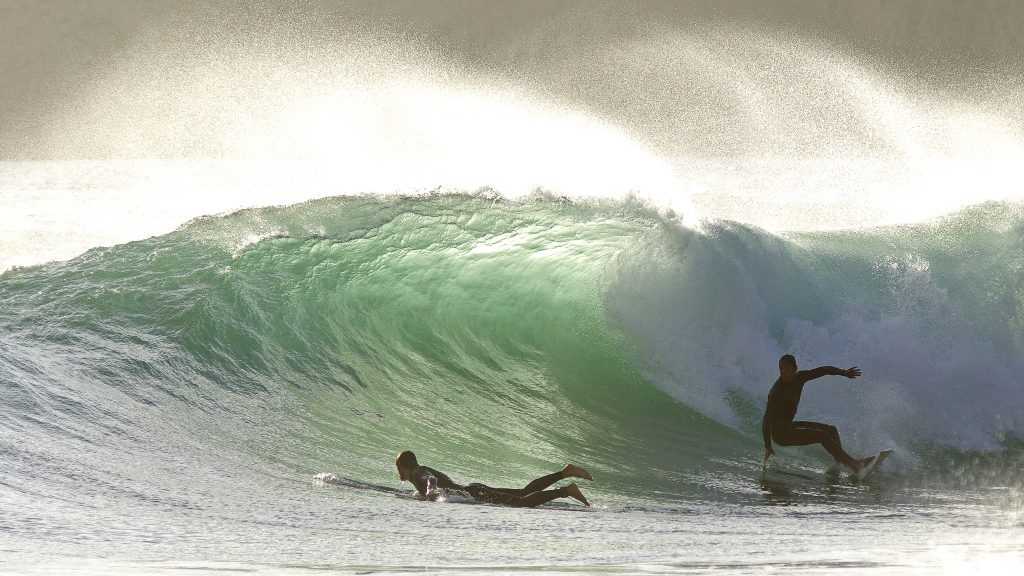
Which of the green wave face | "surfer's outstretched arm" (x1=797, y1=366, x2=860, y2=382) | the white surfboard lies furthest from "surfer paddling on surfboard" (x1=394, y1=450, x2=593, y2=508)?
the white surfboard

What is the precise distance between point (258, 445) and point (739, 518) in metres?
2.95

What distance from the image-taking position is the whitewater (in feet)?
15.1

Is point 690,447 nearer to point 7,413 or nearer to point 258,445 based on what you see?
point 258,445

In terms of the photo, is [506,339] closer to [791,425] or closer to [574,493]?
[791,425]

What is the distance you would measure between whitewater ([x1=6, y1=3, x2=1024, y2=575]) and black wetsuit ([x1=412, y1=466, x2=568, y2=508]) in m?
0.09

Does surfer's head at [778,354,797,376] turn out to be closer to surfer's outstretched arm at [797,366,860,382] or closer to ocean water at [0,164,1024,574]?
surfer's outstretched arm at [797,366,860,382]

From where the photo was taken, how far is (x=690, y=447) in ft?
23.5

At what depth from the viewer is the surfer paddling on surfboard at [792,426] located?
6516 mm

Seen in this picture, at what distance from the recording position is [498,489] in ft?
17.8

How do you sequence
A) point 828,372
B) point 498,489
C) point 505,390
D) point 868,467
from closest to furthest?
1. point 498,489
2. point 828,372
3. point 868,467
4. point 505,390

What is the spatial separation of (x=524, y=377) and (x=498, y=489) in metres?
2.86

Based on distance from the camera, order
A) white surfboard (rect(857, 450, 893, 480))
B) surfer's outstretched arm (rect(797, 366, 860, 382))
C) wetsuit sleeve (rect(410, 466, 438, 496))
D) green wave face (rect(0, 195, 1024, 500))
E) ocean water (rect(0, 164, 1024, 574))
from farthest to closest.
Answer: green wave face (rect(0, 195, 1024, 500)) < white surfboard (rect(857, 450, 893, 480)) < surfer's outstretched arm (rect(797, 366, 860, 382)) < wetsuit sleeve (rect(410, 466, 438, 496)) < ocean water (rect(0, 164, 1024, 574))

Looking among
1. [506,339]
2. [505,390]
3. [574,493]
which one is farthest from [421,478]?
[506,339]

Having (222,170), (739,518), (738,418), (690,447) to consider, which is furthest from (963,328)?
(222,170)
